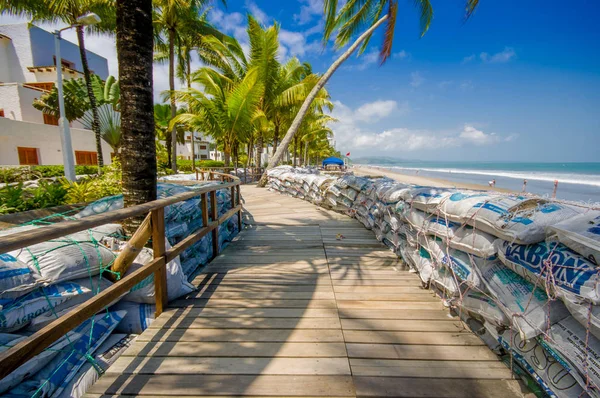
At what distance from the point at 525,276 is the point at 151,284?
2.88 m

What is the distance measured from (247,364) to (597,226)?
89.3 inches

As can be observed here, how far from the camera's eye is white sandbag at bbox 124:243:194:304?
2.27 metres

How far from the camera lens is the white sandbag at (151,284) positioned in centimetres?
227

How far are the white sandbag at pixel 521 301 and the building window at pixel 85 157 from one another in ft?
76.8

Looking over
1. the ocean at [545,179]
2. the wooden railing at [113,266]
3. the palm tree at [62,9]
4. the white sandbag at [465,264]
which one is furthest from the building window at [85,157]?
the ocean at [545,179]

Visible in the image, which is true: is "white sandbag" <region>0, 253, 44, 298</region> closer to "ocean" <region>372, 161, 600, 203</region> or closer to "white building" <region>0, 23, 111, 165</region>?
"ocean" <region>372, 161, 600, 203</region>

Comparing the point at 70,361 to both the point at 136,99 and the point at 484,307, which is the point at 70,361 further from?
the point at 484,307

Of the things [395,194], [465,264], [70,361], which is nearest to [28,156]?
[70,361]

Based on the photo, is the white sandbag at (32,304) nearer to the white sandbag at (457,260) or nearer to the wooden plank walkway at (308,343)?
the wooden plank walkway at (308,343)

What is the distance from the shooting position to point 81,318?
1.51 metres

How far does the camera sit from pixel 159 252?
222 centimetres

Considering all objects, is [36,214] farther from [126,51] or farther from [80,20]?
[80,20]

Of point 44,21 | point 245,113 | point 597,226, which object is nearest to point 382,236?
point 597,226

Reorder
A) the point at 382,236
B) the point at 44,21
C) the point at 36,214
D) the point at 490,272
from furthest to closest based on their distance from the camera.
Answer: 1. the point at 44,21
2. the point at 382,236
3. the point at 36,214
4. the point at 490,272
